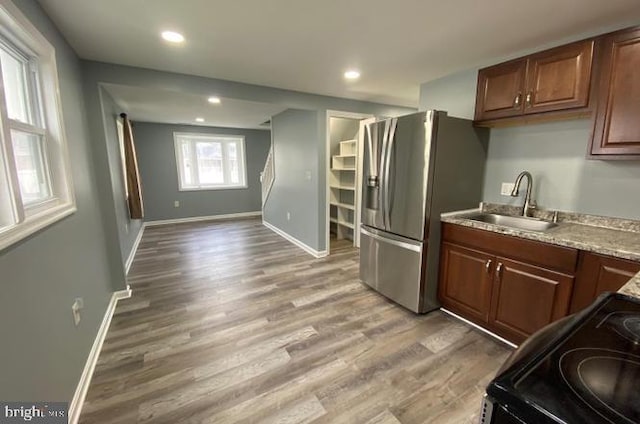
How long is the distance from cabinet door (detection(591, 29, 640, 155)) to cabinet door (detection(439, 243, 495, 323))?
1.00 m

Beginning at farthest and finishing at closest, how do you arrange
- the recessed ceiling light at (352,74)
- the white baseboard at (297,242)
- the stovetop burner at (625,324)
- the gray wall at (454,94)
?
the white baseboard at (297,242) → the recessed ceiling light at (352,74) → the gray wall at (454,94) → the stovetop burner at (625,324)

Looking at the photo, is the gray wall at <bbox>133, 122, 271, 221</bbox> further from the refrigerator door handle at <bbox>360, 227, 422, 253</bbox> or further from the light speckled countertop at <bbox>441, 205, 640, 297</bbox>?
the light speckled countertop at <bbox>441, 205, 640, 297</bbox>

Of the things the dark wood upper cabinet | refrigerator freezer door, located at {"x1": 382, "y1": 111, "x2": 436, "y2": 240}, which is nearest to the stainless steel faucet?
the dark wood upper cabinet

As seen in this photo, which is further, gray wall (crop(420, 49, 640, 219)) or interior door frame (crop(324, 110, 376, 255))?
interior door frame (crop(324, 110, 376, 255))

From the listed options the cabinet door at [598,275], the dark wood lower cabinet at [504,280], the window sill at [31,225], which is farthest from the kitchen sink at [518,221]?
the window sill at [31,225]

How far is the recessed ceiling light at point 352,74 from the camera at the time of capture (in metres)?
2.75

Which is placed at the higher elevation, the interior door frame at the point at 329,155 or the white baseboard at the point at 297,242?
the interior door frame at the point at 329,155

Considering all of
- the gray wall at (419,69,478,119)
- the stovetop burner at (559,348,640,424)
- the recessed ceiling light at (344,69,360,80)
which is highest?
the recessed ceiling light at (344,69,360,80)

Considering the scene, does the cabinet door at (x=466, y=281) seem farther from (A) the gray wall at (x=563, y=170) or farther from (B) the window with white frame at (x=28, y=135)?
(B) the window with white frame at (x=28, y=135)

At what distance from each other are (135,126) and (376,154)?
5485 mm

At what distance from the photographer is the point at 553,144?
2152mm

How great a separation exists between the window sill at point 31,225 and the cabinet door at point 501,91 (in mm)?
3017

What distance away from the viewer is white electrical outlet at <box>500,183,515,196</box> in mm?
2417

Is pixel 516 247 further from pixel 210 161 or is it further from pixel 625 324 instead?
pixel 210 161
